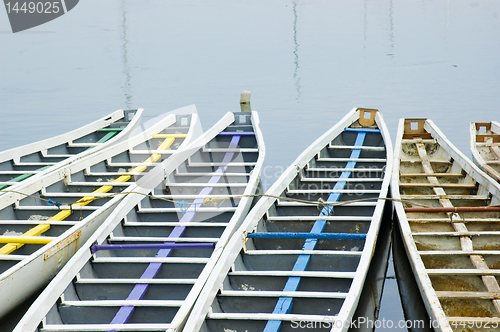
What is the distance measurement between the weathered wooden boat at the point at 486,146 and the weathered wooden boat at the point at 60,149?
601cm

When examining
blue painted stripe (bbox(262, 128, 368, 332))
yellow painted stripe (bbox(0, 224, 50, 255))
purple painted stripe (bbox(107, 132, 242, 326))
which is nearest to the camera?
blue painted stripe (bbox(262, 128, 368, 332))

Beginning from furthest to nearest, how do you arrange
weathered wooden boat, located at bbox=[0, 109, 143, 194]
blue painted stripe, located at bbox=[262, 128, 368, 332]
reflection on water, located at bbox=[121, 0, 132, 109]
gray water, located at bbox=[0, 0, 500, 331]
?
reflection on water, located at bbox=[121, 0, 132, 109] → gray water, located at bbox=[0, 0, 500, 331] → weathered wooden boat, located at bbox=[0, 109, 143, 194] → blue painted stripe, located at bbox=[262, 128, 368, 332]

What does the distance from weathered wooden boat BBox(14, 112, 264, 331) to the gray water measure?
2.33 meters

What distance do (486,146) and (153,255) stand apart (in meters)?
6.11

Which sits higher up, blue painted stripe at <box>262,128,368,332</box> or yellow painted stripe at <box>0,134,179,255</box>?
yellow painted stripe at <box>0,134,179,255</box>

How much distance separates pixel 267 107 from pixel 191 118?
736cm

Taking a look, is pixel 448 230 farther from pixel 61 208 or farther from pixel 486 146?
pixel 61 208

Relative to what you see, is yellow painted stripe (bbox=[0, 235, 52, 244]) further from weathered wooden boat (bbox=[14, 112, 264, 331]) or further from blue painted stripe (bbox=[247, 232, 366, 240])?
blue painted stripe (bbox=[247, 232, 366, 240])

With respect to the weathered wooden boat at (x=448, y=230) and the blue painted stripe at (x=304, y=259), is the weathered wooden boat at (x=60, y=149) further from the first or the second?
the weathered wooden boat at (x=448, y=230)

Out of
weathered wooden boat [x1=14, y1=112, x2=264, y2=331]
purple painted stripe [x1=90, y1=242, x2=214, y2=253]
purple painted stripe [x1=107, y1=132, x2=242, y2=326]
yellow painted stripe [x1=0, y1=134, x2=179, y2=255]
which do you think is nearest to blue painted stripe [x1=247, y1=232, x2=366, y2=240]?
weathered wooden boat [x1=14, y1=112, x2=264, y2=331]

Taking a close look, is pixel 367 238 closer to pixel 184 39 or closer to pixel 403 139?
pixel 403 139

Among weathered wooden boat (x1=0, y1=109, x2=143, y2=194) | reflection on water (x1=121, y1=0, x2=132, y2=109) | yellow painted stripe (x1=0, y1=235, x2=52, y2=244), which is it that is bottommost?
yellow painted stripe (x1=0, y1=235, x2=52, y2=244)

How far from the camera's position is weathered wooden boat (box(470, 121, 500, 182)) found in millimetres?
7738

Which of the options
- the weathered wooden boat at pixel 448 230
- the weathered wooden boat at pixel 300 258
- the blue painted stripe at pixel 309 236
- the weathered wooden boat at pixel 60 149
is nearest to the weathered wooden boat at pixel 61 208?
the weathered wooden boat at pixel 60 149
